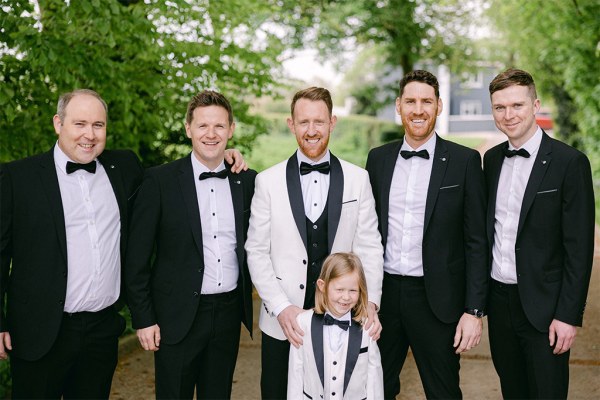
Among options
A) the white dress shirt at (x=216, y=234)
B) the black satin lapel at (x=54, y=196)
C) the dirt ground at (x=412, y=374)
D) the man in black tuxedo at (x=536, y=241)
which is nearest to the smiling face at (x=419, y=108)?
the man in black tuxedo at (x=536, y=241)

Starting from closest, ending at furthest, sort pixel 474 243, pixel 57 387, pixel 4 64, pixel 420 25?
pixel 57 387, pixel 474 243, pixel 4 64, pixel 420 25

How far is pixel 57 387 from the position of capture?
12.0 ft

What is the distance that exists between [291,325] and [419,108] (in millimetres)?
1547

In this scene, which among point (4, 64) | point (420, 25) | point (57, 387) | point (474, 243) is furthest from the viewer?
point (420, 25)

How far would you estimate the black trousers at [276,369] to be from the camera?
13.0ft

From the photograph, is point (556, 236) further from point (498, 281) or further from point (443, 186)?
point (443, 186)

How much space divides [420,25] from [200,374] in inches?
770

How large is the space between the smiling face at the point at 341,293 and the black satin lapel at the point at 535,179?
1.03 m

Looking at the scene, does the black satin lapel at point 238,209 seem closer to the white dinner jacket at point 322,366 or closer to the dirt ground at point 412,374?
the white dinner jacket at point 322,366

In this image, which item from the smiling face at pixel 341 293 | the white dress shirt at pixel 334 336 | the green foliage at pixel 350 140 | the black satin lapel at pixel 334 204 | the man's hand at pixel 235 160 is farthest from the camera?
the green foliage at pixel 350 140

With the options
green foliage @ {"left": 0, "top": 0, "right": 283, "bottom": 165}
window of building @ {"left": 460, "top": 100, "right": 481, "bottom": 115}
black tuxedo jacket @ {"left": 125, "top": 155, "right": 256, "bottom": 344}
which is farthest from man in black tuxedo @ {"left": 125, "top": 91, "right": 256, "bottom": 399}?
window of building @ {"left": 460, "top": 100, "right": 481, "bottom": 115}

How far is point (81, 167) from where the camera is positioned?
12.1 ft

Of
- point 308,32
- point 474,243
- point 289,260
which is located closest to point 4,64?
point 289,260

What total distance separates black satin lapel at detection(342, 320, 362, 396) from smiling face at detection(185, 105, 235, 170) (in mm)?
1348
